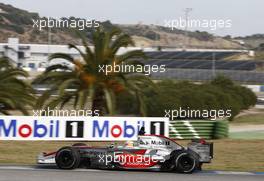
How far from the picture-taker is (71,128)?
898 inches

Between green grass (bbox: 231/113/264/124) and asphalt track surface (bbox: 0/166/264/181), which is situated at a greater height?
green grass (bbox: 231/113/264/124)

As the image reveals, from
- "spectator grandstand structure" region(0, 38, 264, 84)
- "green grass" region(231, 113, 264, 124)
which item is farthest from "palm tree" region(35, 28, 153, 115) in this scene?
"spectator grandstand structure" region(0, 38, 264, 84)

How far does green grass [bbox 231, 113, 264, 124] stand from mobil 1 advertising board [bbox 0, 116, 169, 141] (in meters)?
20.3

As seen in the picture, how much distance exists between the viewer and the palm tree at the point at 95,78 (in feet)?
91.5

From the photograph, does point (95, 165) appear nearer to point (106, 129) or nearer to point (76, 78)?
point (106, 129)

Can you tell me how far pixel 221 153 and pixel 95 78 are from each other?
9562mm

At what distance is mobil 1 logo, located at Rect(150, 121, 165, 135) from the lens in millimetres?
23203

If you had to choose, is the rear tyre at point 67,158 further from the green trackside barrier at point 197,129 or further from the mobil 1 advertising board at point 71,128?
the green trackside barrier at point 197,129

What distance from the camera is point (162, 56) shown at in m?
104

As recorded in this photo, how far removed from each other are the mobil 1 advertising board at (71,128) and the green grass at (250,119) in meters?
20.3

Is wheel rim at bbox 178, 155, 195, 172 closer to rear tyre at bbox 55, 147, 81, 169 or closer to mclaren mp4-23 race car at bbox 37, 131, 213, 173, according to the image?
mclaren mp4-23 race car at bbox 37, 131, 213, 173

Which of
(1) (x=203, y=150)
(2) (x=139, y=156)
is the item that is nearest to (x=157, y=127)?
(1) (x=203, y=150)

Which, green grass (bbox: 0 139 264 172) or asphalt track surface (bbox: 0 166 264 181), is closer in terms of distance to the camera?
asphalt track surface (bbox: 0 166 264 181)

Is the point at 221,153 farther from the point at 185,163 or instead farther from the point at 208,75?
the point at 208,75
